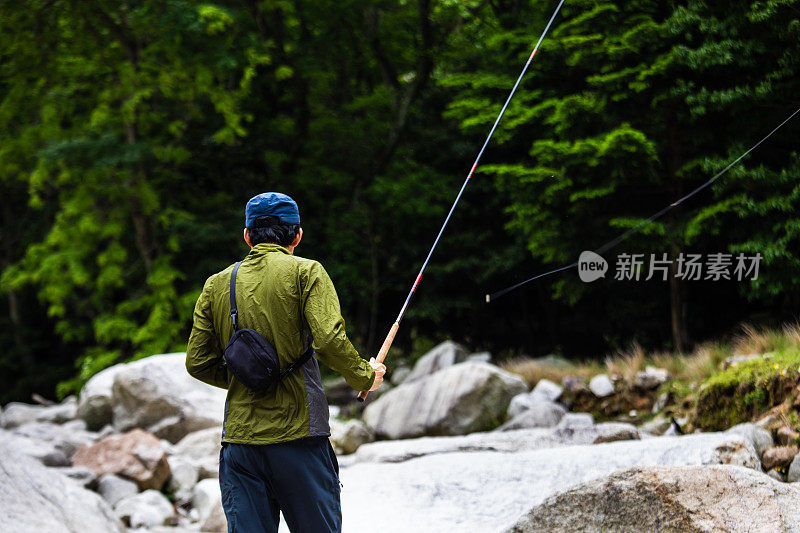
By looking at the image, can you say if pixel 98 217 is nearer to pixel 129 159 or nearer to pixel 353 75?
pixel 129 159

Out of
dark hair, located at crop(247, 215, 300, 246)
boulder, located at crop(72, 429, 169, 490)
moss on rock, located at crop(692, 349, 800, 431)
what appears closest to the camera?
dark hair, located at crop(247, 215, 300, 246)

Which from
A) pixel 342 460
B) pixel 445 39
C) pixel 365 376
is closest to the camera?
pixel 365 376

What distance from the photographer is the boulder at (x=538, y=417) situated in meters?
8.52

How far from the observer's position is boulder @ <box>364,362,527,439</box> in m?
9.09

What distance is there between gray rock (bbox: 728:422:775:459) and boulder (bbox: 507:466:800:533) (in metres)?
2.23

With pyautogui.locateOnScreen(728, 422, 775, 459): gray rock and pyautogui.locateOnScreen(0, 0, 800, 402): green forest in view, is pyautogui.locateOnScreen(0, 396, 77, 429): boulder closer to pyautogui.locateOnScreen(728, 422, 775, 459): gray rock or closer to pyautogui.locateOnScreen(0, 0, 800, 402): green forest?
pyautogui.locateOnScreen(0, 0, 800, 402): green forest

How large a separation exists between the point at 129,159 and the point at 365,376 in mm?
11858

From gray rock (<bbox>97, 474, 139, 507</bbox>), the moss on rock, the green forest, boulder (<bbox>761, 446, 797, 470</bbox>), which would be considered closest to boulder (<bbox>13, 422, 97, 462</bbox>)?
gray rock (<bbox>97, 474, 139, 507</bbox>)

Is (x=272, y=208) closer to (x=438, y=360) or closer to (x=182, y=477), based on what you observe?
(x=182, y=477)

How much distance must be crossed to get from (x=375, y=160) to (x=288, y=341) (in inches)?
528

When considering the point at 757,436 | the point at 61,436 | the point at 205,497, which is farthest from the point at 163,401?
the point at 757,436

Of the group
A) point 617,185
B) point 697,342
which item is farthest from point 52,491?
point 697,342

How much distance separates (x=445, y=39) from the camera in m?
15.1

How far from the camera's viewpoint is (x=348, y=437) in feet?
29.0
